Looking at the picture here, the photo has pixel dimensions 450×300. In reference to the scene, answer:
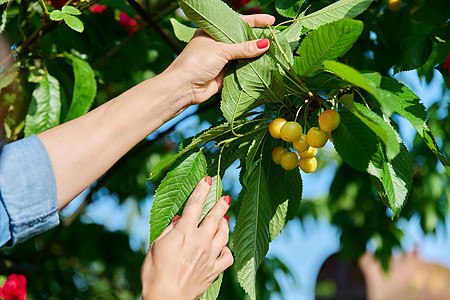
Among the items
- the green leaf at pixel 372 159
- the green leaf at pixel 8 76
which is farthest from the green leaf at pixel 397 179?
the green leaf at pixel 8 76

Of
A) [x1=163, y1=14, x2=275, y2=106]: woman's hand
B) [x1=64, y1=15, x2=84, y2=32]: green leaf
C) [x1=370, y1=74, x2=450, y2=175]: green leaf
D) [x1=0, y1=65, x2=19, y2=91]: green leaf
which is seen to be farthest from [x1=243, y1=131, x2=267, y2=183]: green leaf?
[x1=0, y1=65, x2=19, y2=91]: green leaf

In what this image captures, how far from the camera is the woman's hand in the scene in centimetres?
86

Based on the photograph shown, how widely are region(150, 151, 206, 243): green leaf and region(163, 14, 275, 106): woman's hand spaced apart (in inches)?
5.9

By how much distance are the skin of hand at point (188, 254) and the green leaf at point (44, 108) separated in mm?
562

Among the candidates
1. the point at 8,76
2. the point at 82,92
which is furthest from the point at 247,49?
the point at 8,76

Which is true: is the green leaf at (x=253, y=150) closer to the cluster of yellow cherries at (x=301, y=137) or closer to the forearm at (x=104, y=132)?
the cluster of yellow cherries at (x=301, y=137)

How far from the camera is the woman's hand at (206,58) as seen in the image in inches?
33.7

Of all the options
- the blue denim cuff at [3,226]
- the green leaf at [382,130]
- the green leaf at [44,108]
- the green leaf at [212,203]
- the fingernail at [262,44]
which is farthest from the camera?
the green leaf at [44,108]

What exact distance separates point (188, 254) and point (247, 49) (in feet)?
1.29

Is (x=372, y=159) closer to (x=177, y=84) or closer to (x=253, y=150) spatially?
(x=253, y=150)

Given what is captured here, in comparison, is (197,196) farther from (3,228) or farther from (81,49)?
(81,49)

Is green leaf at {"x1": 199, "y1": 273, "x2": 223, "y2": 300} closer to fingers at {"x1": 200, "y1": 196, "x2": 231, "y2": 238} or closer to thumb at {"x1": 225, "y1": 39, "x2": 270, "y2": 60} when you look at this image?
fingers at {"x1": 200, "y1": 196, "x2": 231, "y2": 238}

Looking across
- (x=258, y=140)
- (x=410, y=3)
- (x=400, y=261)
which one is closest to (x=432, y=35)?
(x=410, y=3)

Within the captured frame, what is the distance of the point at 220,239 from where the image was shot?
0.94 metres
